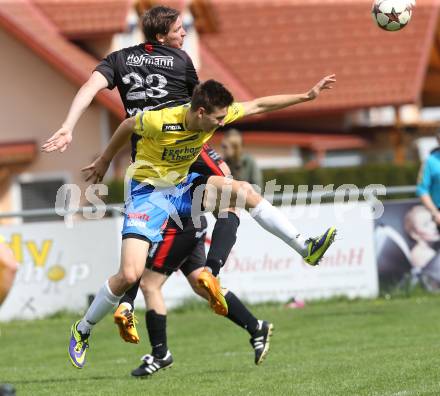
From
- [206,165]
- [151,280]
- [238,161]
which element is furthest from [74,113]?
[238,161]

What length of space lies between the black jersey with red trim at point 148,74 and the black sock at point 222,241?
0.98 meters

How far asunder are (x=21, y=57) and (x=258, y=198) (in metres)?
16.7

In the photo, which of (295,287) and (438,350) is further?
(295,287)

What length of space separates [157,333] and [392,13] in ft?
11.0

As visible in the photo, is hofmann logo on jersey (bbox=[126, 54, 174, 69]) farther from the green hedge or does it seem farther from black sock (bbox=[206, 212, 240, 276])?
the green hedge

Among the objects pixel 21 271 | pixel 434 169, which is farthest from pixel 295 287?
pixel 21 271

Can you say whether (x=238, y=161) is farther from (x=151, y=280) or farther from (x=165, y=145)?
(x=165, y=145)

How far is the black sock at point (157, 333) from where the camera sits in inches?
367

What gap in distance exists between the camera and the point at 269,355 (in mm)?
10586

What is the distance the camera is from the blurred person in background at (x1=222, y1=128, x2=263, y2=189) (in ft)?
46.1

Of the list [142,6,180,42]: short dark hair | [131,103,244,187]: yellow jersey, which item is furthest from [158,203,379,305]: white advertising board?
[142,6,180,42]: short dark hair

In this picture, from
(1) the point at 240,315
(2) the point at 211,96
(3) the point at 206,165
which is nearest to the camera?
(2) the point at 211,96

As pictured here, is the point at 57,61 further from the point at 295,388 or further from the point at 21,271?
the point at 295,388

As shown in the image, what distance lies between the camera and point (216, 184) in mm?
8586
